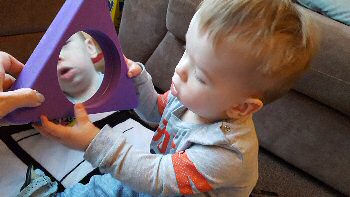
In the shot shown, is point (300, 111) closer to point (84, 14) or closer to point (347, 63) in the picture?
point (347, 63)

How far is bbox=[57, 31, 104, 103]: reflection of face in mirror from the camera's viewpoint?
73 cm

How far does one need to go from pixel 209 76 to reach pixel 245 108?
9 centimetres

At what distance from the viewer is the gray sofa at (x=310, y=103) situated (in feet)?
3.27

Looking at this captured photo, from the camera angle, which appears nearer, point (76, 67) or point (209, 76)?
point (209, 76)

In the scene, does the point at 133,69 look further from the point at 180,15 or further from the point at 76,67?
the point at 180,15

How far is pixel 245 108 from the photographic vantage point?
669 millimetres

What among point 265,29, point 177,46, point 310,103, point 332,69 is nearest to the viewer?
point 265,29

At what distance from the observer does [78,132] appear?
660 millimetres

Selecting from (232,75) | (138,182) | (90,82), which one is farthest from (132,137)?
(232,75)

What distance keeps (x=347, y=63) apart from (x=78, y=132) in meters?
0.68

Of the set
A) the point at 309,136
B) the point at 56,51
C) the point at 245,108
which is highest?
the point at 56,51

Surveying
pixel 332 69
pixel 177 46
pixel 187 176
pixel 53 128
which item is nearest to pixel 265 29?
pixel 187 176

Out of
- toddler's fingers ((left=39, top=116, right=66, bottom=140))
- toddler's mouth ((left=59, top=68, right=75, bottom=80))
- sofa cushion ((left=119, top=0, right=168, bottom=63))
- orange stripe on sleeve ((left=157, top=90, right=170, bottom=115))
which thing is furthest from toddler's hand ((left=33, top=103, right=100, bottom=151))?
sofa cushion ((left=119, top=0, right=168, bottom=63))

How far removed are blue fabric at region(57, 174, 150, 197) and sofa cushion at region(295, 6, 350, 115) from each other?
555 millimetres
